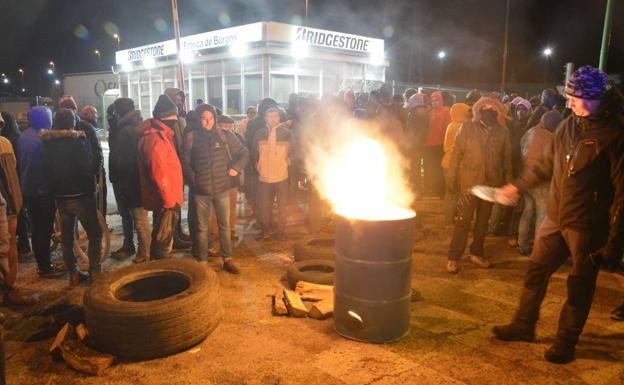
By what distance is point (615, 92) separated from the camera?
3.66 metres

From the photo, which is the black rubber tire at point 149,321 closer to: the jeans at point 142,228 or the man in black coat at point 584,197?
the jeans at point 142,228

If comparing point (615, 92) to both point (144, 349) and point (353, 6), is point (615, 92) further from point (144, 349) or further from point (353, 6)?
point (353, 6)

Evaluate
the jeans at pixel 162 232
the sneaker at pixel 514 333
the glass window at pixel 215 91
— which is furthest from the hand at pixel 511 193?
the glass window at pixel 215 91

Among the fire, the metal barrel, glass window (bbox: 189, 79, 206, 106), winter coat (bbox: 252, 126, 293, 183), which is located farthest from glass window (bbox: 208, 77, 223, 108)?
the metal barrel

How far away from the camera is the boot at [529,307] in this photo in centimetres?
409

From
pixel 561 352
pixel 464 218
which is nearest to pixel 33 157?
pixel 464 218

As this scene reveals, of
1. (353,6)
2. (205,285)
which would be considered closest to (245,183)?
(205,285)

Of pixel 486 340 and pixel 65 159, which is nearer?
pixel 486 340

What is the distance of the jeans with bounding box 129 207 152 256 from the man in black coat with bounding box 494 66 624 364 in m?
4.77

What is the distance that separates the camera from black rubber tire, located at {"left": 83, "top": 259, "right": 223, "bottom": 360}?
393 cm

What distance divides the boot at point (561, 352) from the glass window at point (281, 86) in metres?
17.4

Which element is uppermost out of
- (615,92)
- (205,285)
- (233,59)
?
(233,59)

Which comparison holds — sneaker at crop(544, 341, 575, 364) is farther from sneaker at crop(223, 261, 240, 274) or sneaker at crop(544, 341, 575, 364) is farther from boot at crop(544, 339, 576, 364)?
sneaker at crop(223, 261, 240, 274)

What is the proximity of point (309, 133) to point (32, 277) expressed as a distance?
15.6 feet
